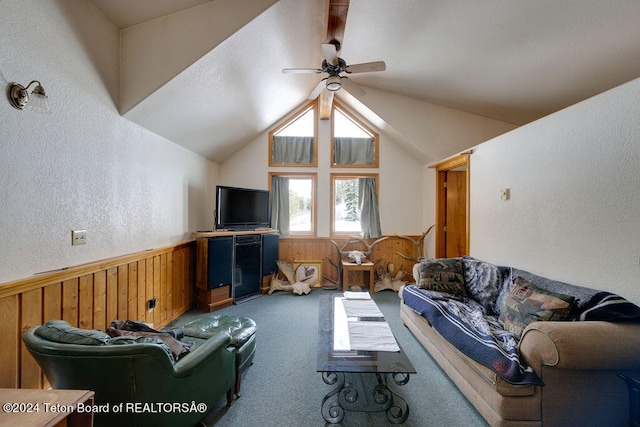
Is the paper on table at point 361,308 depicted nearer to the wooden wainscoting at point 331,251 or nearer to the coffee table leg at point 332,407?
the coffee table leg at point 332,407

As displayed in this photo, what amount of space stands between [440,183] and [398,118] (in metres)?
1.33

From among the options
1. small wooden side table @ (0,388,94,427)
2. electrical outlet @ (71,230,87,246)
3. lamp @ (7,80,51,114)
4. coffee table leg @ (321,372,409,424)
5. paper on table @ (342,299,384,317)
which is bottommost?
coffee table leg @ (321,372,409,424)

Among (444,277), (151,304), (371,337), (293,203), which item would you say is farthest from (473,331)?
(293,203)

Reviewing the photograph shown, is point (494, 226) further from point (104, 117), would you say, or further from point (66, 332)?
point (104, 117)

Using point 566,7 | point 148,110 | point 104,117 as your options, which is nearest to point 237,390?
point 104,117

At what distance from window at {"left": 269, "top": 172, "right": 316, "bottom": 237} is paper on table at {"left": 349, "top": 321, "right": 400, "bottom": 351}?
112 inches

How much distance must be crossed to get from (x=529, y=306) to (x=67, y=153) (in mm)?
3604

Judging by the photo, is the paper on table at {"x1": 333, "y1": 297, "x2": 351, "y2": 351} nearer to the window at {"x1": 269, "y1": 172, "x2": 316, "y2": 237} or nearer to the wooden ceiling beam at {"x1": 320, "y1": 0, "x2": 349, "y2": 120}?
the window at {"x1": 269, "y1": 172, "x2": 316, "y2": 237}

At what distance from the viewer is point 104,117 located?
211cm

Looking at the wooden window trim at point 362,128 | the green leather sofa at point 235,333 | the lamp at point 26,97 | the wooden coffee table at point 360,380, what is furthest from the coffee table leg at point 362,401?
the wooden window trim at point 362,128

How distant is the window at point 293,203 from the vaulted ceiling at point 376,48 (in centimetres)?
167

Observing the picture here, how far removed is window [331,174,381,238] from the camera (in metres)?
4.66

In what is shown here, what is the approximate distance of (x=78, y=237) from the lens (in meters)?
1.88

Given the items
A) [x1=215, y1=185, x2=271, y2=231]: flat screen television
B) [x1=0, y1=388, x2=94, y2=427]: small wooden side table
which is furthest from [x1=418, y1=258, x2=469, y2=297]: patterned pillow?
[x1=0, y1=388, x2=94, y2=427]: small wooden side table
